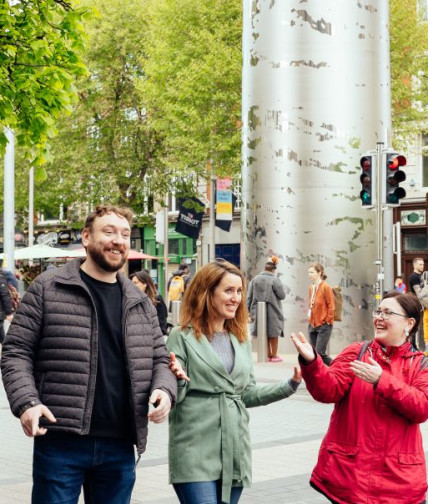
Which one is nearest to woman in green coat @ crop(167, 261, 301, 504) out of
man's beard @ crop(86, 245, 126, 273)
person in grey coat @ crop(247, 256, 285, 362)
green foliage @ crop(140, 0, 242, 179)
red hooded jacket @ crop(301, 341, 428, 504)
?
red hooded jacket @ crop(301, 341, 428, 504)

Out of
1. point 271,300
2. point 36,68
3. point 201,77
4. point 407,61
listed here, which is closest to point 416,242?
point 407,61

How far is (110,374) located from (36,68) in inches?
279

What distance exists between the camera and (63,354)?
15.0 feet

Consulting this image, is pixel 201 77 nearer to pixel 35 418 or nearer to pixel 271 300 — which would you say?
pixel 271 300

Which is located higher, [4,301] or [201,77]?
[201,77]

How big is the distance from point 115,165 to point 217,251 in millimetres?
6424

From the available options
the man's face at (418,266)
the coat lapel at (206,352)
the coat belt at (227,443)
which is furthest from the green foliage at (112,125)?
the coat belt at (227,443)

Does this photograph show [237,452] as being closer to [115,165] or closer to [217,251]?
[115,165]

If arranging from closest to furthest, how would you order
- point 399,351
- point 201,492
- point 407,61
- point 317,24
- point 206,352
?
point 399,351
point 201,492
point 206,352
point 317,24
point 407,61

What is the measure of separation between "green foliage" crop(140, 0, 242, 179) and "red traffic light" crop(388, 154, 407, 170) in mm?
18817

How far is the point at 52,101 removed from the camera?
11062 millimetres

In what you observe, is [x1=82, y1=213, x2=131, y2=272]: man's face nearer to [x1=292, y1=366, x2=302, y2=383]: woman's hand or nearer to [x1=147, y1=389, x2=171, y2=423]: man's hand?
[x1=147, y1=389, x2=171, y2=423]: man's hand

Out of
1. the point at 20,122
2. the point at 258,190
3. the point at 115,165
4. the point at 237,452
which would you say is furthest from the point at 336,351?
the point at 115,165

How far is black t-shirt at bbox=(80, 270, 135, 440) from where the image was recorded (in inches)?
180
